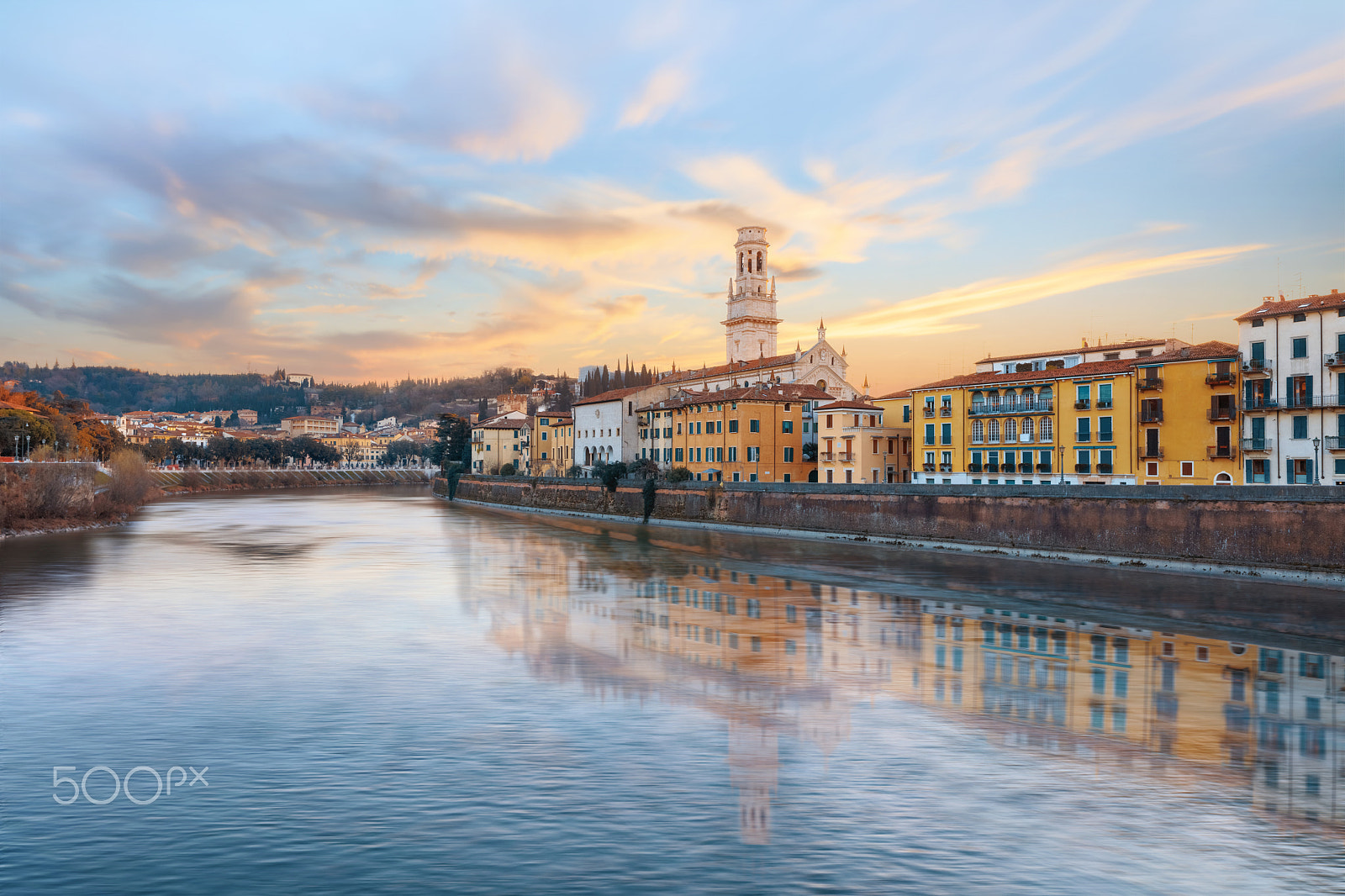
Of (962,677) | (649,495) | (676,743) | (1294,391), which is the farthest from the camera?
(649,495)

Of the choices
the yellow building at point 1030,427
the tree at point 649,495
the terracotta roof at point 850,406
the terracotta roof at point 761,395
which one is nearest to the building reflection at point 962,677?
the yellow building at point 1030,427

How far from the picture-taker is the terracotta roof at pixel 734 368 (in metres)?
72.6

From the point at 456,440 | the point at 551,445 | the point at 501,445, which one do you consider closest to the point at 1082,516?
the point at 551,445

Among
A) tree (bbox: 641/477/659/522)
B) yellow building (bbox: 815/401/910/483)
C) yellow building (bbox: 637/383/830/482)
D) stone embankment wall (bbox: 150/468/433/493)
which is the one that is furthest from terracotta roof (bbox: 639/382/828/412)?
stone embankment wall (bbox: 150/468/433/493)

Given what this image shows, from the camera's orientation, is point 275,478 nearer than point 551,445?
No

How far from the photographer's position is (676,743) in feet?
37.6

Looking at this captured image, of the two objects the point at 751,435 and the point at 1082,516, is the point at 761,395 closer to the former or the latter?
the point at 751,435

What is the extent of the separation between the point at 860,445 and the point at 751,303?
150 ft

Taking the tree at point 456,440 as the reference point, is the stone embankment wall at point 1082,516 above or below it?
below

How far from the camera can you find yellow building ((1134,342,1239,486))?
36500 millimetres

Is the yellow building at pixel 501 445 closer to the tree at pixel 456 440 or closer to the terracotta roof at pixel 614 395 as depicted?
the tree at pixel 456 440

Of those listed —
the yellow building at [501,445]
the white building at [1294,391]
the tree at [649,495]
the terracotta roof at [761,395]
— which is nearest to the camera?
the white building at [1294,391]

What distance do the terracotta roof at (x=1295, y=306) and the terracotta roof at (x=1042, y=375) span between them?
14.6ft

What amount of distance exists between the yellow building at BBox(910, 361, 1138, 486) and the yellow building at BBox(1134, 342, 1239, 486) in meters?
0.66
